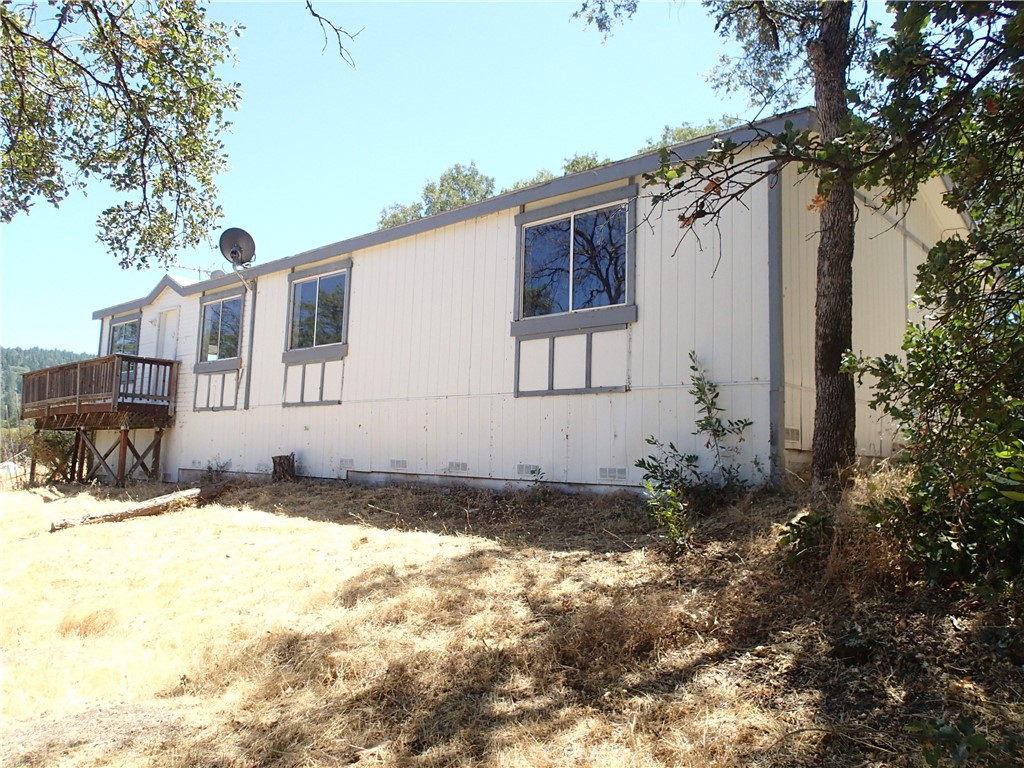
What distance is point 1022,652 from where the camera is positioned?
2.94 m

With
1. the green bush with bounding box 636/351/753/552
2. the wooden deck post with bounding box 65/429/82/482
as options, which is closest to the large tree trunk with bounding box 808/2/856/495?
the green bush with bounding box 636/351/753/552

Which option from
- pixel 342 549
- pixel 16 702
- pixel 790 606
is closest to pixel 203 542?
pixel 342 549

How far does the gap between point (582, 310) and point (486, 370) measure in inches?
68.1

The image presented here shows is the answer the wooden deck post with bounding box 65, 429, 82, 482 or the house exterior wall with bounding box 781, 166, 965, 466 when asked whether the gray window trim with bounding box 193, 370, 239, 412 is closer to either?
the wooden deck post with bounding box 65, 429, 82, 482

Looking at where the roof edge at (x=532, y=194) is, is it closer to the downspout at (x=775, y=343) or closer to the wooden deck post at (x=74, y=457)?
the downspout at (x=775, y=343)

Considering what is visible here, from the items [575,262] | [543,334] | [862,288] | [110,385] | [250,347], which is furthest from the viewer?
[110,385]

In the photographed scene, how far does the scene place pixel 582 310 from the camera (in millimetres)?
8555

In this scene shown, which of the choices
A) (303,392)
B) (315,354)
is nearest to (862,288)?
(315,354)

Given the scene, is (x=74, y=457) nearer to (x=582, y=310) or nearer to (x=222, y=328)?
(x=222, y=328)

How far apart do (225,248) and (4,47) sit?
28.8ft

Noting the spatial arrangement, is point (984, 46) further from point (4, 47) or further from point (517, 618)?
point (4, 47)

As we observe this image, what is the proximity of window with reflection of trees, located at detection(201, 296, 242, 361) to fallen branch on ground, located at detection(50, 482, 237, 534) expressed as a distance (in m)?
3.80

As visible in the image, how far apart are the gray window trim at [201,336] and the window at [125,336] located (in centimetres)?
341

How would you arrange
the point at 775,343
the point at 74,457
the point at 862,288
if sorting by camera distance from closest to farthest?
Result: the point at 775,343, the point at 862,288, the point at 74,457
